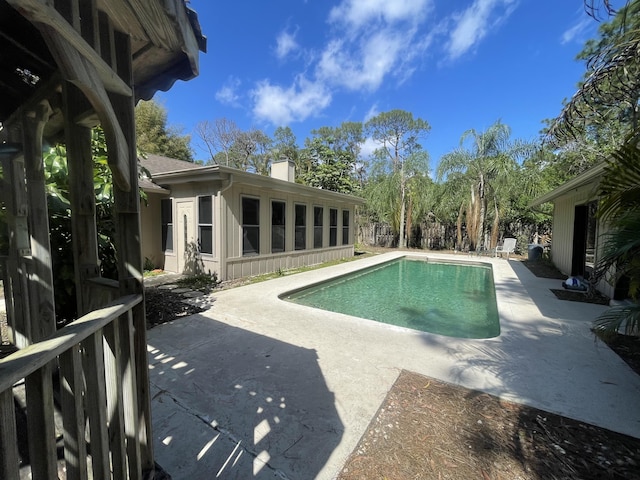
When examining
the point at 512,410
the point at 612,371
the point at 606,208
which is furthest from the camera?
the point at 612,371

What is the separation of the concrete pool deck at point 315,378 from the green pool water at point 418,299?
2.89 ft

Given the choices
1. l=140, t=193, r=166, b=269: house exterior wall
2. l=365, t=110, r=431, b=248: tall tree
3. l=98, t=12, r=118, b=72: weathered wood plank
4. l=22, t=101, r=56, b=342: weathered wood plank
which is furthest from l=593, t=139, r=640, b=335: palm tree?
l=365, t=110, r=431, b=248: tall tree

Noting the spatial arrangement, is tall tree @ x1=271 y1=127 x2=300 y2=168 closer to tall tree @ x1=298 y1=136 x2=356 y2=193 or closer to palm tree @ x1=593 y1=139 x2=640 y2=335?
tall tree @ x1=298 y1=136 x2=356 y2=193

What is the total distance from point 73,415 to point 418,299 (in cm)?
685

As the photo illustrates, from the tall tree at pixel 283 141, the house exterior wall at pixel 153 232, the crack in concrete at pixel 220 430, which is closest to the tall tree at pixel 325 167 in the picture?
the tall tree at pixel 283 141

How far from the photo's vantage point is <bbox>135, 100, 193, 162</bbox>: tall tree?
19.5 meters

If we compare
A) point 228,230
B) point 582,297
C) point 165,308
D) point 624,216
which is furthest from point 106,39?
point 582,297

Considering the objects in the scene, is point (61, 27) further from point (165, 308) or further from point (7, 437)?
point (165, 308)

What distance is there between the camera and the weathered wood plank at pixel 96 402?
3.93 feet

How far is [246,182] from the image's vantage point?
7324 millimetres

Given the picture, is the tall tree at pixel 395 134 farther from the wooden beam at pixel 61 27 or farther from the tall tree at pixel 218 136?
the wooden beam at pixel 61 27

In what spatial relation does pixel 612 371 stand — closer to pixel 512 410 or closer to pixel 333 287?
pixel 512 410

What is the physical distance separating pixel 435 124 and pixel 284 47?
14.2 metres

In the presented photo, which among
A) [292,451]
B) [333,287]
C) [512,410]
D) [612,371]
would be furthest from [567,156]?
[292,451]
